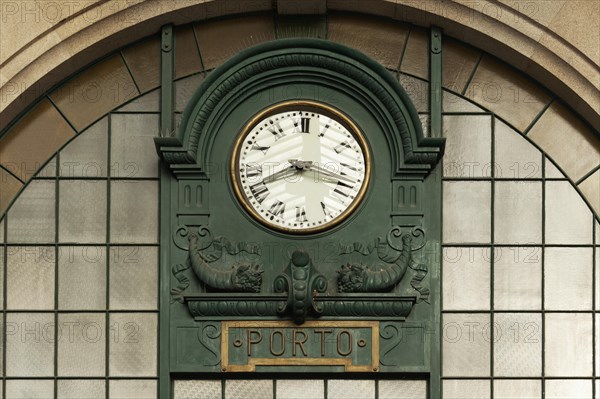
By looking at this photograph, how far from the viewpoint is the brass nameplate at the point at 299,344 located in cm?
1823

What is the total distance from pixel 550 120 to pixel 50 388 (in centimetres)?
750

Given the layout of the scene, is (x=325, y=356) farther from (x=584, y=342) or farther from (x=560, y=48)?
(x=560, y=48)

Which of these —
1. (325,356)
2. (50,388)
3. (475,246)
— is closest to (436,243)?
(475,246)

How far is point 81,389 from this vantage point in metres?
18.4

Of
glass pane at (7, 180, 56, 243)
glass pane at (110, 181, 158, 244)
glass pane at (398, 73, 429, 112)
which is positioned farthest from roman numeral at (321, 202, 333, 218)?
glass pane at (7, 180, 56, 243)

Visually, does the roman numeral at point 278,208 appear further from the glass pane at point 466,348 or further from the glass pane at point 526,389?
the glass pane at point 526,389

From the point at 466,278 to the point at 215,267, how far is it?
3.29 m

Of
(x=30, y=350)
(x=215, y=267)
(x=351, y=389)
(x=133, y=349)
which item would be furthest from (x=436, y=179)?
(x=30, y=350)

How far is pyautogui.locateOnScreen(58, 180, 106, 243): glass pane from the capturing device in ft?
61.0

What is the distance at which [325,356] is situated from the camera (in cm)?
1827

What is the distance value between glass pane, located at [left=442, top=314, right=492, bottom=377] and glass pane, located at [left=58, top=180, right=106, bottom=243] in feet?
15.5

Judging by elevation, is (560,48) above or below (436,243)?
above

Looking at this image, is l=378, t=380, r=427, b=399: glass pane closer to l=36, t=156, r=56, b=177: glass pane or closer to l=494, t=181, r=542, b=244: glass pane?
l=494, t=181, r=542, b=244: glass pane

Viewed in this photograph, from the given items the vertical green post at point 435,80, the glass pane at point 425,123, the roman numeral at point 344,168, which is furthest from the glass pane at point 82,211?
the vertical green post at point 435,80
